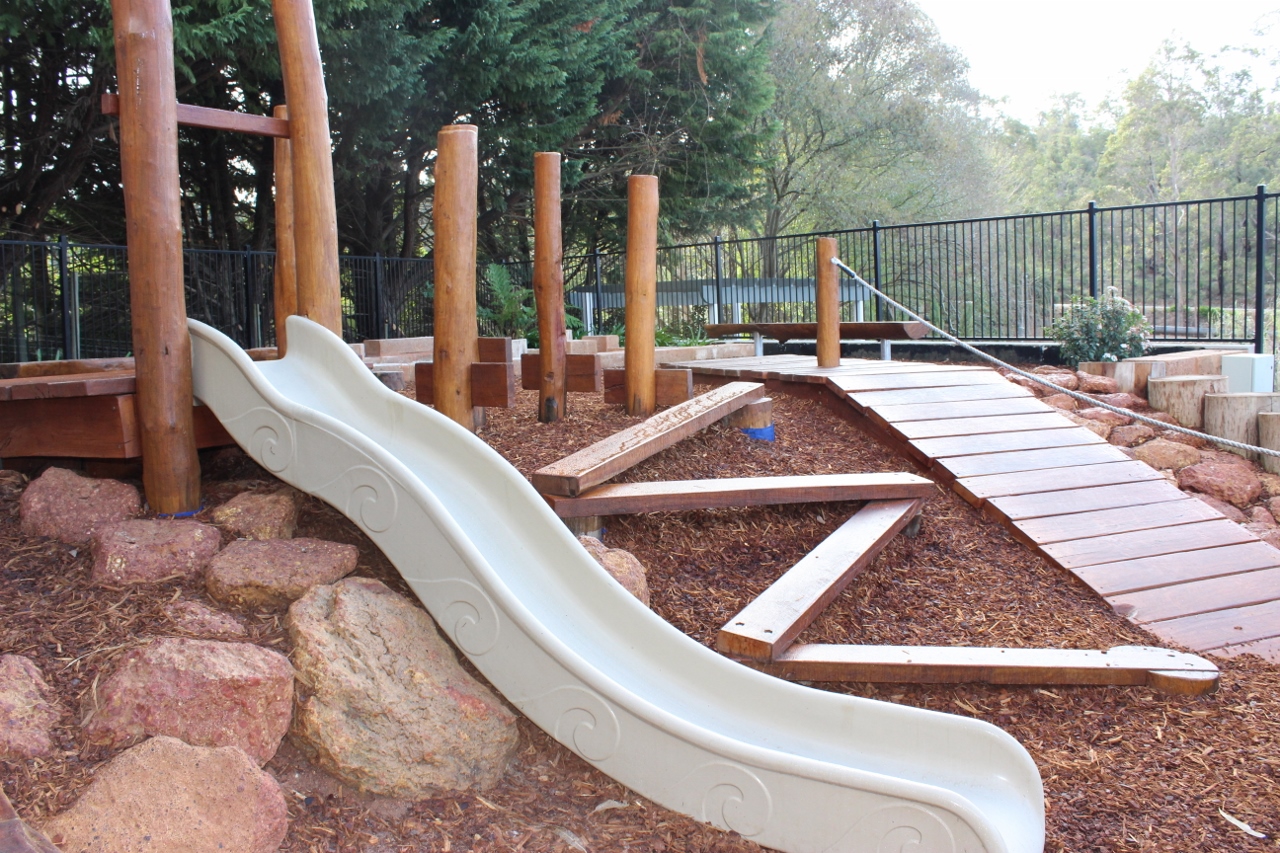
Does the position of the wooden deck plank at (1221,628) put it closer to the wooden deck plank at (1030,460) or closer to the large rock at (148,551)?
the wooden deck plank at (1030,460)

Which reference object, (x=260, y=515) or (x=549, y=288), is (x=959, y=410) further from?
(x=260, y=515)

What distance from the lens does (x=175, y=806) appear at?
192 cm

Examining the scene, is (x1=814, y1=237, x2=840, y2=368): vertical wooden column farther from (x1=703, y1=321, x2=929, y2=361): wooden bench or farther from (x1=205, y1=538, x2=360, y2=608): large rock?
(x1=205, y1=538, x2=360, y2=608): large rock

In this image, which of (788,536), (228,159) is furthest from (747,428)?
(228,159)

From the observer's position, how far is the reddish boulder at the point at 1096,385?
273 inches

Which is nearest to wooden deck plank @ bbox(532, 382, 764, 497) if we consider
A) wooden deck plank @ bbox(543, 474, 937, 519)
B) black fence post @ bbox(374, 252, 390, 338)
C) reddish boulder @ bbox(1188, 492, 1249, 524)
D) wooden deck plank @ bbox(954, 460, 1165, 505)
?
wooden deck plank @ bbox(543, 474, 937, 519)

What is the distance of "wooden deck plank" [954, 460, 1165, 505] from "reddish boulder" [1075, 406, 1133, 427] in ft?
4.06

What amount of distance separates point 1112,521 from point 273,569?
395 cm

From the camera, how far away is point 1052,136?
166ft

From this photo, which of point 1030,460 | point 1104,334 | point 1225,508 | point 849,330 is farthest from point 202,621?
point 1104,334

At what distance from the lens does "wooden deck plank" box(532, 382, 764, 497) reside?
358cm

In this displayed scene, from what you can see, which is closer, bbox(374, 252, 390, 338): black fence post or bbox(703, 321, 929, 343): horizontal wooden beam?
bbox(703, 321, 929, 343): horizontal wooden beam

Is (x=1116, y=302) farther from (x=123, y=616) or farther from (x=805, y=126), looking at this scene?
(x=805, y=126)

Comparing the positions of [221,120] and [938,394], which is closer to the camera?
[221,120]
